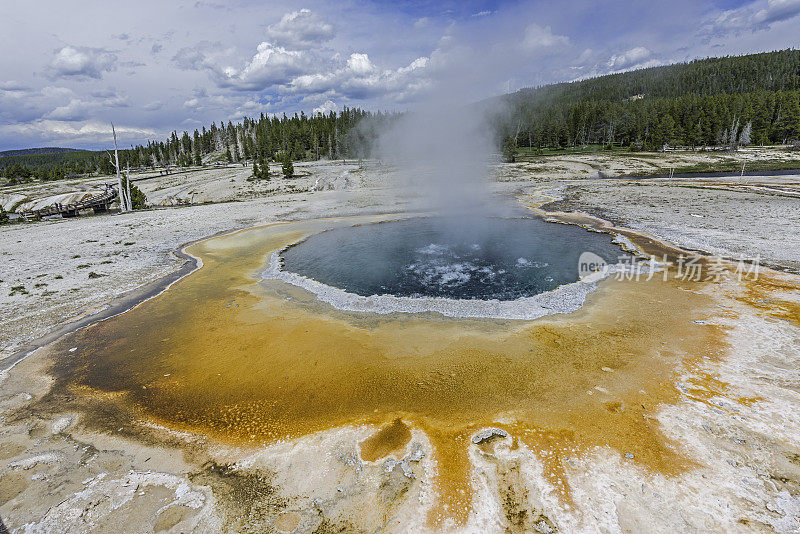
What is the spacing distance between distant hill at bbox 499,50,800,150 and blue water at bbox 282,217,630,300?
27.1 m

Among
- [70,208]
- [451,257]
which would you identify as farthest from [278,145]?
[451,257]

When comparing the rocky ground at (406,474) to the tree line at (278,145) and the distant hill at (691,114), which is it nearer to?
the distant hill at (691,114)

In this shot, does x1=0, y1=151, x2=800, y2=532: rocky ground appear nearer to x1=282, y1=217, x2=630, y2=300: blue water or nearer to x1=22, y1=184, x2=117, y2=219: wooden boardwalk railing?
x1=282, y1=217, x2=630, y2=300: blue water

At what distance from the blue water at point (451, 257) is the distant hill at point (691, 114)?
27.1m

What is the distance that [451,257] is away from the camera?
1580 cm

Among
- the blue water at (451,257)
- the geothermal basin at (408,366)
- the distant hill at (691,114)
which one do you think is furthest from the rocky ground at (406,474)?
the distant hill at (691,114)

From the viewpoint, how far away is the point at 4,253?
18.8 metres

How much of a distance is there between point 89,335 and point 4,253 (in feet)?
49.8

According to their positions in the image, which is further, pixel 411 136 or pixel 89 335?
pixel 411 136

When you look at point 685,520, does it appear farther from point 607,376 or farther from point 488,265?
point 488,265

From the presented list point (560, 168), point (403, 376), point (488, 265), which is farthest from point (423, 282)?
point (560, 168)

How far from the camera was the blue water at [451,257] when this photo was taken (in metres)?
12.7

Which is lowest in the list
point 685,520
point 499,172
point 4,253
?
point 685,520

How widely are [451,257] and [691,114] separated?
A: 3061 inches
